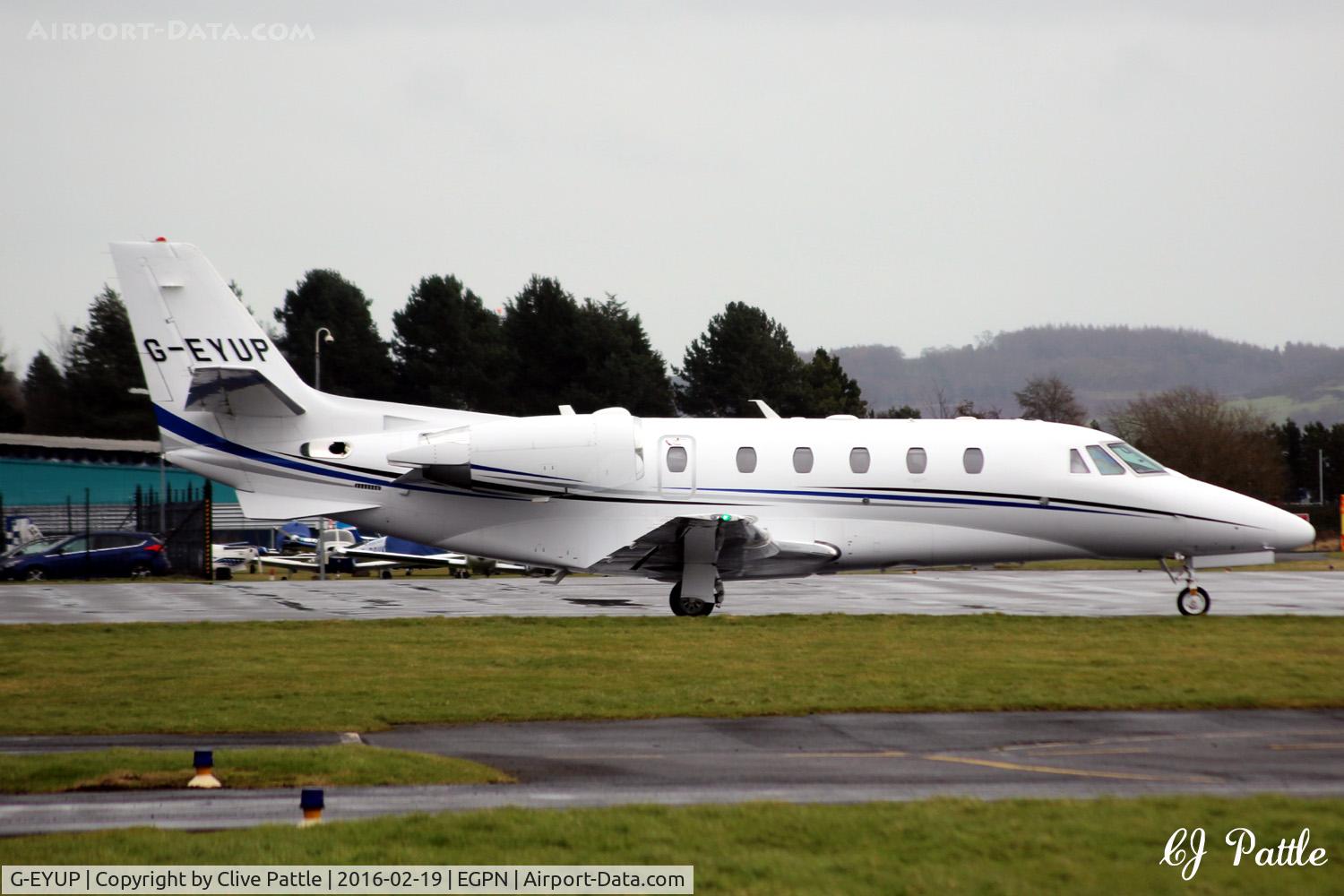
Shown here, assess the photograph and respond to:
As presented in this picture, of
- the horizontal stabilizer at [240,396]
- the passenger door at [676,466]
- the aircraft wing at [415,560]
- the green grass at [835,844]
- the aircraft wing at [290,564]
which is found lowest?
the aircraft wing at [290,564]

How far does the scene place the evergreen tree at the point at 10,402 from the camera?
78.1m

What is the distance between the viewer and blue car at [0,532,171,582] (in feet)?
125

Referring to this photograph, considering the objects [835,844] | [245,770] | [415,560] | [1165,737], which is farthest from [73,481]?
[835,844]

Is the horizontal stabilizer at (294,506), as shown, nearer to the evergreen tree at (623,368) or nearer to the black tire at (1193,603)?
the black tire at (1193,603)

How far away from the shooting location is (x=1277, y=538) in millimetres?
22125

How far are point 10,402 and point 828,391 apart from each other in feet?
160

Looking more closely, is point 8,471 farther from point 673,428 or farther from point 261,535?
point 673,428

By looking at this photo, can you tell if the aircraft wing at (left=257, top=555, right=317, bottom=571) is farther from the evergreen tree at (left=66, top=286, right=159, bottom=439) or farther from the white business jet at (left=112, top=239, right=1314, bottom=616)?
the evergreen tree at (left=66, top=286, right=159, bottom=439)

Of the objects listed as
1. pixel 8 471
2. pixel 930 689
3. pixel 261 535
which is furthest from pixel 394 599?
pixel 261 535

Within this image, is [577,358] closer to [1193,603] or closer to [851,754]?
[1193,603]

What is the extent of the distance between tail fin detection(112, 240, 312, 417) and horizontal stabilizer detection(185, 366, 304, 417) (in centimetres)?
1

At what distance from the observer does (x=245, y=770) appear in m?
9.84
